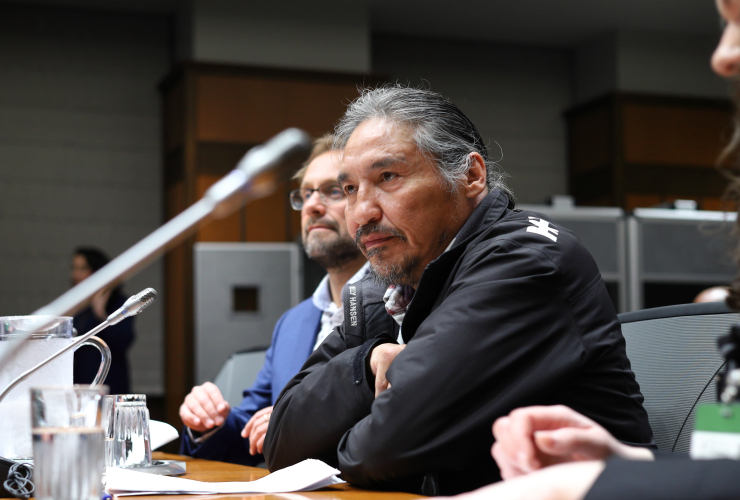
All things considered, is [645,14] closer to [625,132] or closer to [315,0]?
[625,132]

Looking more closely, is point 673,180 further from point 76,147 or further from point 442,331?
point 442,331

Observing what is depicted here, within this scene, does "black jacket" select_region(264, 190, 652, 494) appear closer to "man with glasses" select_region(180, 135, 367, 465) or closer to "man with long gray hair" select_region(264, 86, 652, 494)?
"man with long gray hair" select_region(264, 86, 652, 494)

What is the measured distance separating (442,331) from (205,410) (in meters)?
0.78

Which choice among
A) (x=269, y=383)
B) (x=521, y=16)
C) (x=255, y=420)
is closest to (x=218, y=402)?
(x=255, y=420)

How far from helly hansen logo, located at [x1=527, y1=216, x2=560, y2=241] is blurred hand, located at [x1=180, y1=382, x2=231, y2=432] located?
0.80m

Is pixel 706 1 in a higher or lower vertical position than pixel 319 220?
higher

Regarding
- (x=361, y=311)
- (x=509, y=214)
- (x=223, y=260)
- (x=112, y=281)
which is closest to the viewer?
(x=112, y=281)

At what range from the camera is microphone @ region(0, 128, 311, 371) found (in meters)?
0.59

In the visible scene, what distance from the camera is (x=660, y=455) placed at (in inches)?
33.1

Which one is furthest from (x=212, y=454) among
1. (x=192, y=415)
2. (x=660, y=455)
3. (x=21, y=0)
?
(x=21, y=0)

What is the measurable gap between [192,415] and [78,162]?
5105 millimetres

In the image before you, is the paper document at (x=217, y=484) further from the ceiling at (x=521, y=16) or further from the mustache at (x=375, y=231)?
the ceiling at (x=521, y=16)

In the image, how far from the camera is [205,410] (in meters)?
1.70

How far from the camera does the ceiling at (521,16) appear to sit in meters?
6.43
